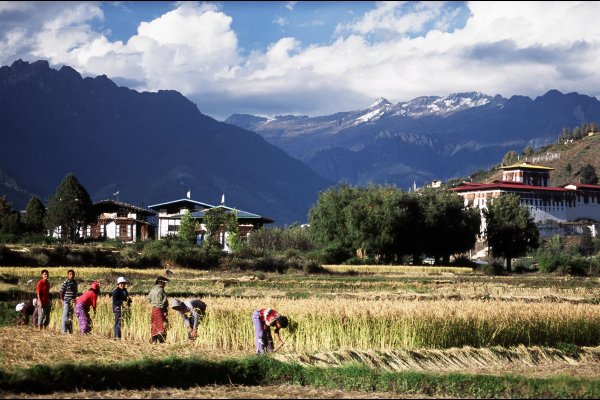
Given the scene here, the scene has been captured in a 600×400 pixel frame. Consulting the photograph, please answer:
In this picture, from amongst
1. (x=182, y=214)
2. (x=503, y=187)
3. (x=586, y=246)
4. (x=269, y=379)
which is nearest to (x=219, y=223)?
(x=182, y=214)

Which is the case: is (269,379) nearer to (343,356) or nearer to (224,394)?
(224,394)

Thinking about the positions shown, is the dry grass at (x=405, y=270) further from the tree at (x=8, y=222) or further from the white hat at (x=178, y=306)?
the white hat at (x=178, y=306)

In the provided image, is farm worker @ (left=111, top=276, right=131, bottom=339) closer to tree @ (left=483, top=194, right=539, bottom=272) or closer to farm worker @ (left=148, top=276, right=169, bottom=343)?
farm worker @ (left=148, top=276, right=169, bottom=343)

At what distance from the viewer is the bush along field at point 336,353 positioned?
17625mm

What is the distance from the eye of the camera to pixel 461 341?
24.4 meters

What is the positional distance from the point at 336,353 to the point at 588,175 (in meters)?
183

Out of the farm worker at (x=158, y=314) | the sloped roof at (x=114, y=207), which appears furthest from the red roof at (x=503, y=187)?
the farm worker at (x=158, y=314)

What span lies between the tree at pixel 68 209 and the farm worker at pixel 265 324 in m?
106

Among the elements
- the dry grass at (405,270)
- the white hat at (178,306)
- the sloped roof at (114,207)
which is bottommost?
the dry grass at (405,270)

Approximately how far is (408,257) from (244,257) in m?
39.1

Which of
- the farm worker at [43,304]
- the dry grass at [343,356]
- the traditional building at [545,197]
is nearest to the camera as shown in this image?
the dry grass at [343,356]

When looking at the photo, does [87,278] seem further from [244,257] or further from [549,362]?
[549,362]

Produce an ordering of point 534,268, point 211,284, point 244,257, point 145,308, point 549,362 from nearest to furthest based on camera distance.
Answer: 1. point 549,362
2. point 145,308
3. point 211,284
4. point 244,257
5. point 534,268

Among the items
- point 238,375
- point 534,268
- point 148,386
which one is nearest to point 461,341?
point 238,375
